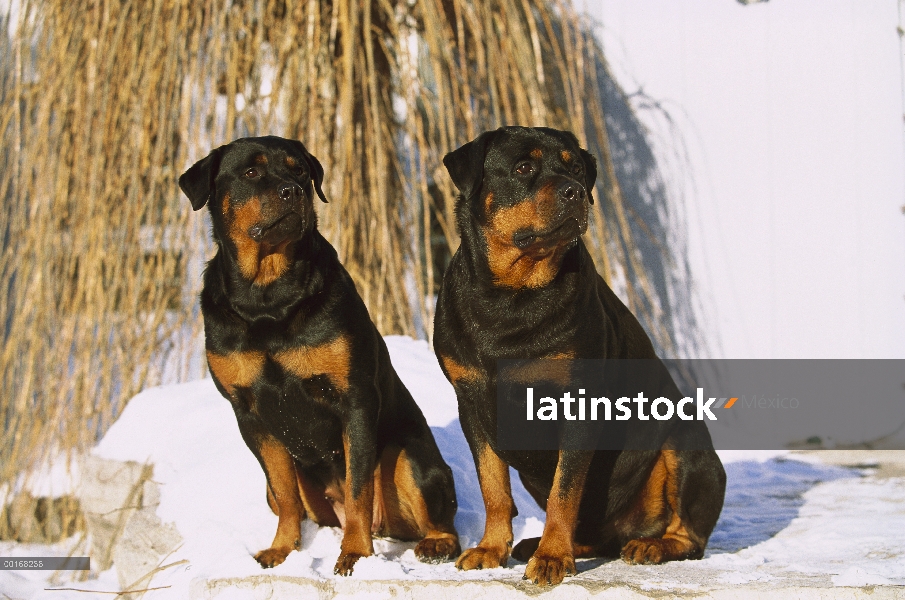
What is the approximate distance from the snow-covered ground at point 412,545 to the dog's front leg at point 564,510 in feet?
0.22

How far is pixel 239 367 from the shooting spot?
2.38 metres

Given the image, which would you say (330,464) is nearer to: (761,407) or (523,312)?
(523,312)

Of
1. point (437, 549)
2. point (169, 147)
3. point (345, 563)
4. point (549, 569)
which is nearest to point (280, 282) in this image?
point (345, 563)

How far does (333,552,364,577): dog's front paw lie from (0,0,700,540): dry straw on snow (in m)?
2.03

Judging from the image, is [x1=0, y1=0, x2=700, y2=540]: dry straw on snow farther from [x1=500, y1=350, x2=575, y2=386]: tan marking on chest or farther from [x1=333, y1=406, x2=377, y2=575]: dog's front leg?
[x1=500, y1=350, x2=575, y2=386]: tan marking on chest

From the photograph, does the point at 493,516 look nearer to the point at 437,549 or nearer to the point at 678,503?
the point at 437,549

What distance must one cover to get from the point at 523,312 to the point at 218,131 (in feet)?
8.56

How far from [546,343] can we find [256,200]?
2.83 feet

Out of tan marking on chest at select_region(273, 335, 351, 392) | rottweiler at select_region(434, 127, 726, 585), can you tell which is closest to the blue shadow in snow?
rottweiler at select_region(434, 127, 726, 585)

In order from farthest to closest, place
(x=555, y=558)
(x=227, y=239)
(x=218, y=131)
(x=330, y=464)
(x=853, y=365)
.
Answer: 1. (x=853, y=365)
2. (x=218, y=131)
3. (x=330, y=464)
4. (x=227, y=239)
5. (x=555, y=558)

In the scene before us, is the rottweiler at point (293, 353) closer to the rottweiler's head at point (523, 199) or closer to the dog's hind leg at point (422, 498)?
the dog's hind leg at point (422, 498)

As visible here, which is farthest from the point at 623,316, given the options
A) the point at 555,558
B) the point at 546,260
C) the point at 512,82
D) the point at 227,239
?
the point at 512,82

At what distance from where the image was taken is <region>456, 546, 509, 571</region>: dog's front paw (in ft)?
7.33

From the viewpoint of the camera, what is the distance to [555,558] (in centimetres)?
208
